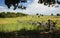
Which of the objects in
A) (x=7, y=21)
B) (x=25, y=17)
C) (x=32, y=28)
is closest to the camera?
(x=32, y=28)

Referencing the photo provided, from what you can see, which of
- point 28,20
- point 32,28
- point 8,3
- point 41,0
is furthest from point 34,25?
point 8,3

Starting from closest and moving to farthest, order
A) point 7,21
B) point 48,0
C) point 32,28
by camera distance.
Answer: point 48,0 → point 32,28 → point 7,21

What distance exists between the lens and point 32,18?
1903 inches

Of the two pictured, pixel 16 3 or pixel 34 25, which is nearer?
pixel 16 3

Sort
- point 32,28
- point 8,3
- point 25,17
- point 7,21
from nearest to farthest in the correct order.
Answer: point 8,3 < point 32,28 < point 7,21 < point 25,17

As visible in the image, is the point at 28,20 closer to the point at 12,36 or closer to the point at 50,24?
the point at 50,24

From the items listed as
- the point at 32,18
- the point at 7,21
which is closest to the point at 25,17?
the point at 32,18

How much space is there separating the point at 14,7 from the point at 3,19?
16.3 meters

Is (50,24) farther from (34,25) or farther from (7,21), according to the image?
(7,21)

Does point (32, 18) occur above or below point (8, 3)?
below

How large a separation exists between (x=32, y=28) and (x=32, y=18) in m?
8.99

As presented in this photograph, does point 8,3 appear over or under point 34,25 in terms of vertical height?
over

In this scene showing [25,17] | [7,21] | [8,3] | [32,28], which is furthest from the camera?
[25,17]

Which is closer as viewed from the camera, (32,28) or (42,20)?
(32,28)
